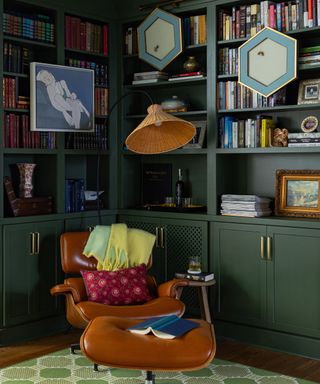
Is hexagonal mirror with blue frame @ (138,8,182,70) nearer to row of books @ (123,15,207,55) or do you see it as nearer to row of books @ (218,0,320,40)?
row of books @ (123,15,207,55)

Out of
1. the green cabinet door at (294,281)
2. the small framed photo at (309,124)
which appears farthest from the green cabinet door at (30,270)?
the small framed photo at (309,124)

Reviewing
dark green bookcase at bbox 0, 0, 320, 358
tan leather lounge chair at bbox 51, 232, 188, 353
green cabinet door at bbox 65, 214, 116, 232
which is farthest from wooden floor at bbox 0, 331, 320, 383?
green cabinet door at bbox 65, 214, 116, 232

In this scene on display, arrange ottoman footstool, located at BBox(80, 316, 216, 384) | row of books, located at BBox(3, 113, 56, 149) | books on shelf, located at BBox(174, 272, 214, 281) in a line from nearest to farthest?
1. ottoman footstool, located at BBox(80, 316, 216, 384)
2. books on shelf, located at BBox(174, 272, 214, 281)
3. row of books, located at BBox(3, 113, 56, 149)

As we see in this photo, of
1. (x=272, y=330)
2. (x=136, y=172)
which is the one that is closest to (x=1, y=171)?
(x=136, y=172)

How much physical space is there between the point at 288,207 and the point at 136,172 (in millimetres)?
1512

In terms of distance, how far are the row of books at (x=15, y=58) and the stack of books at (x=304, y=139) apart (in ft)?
6.79

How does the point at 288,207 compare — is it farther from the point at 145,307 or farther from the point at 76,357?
the point at 76,357

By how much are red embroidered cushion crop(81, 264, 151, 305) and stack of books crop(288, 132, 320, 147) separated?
146 cm

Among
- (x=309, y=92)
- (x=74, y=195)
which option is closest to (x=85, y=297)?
(x=74, y=195)

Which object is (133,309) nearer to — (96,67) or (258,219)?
(258,219)

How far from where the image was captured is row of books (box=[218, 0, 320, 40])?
4453mm

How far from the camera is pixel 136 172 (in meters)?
5.73

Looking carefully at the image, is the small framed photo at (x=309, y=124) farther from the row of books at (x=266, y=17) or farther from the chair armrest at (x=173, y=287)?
the chair armrest at (x=173, y=287)

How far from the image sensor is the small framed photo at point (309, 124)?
4602 mm
